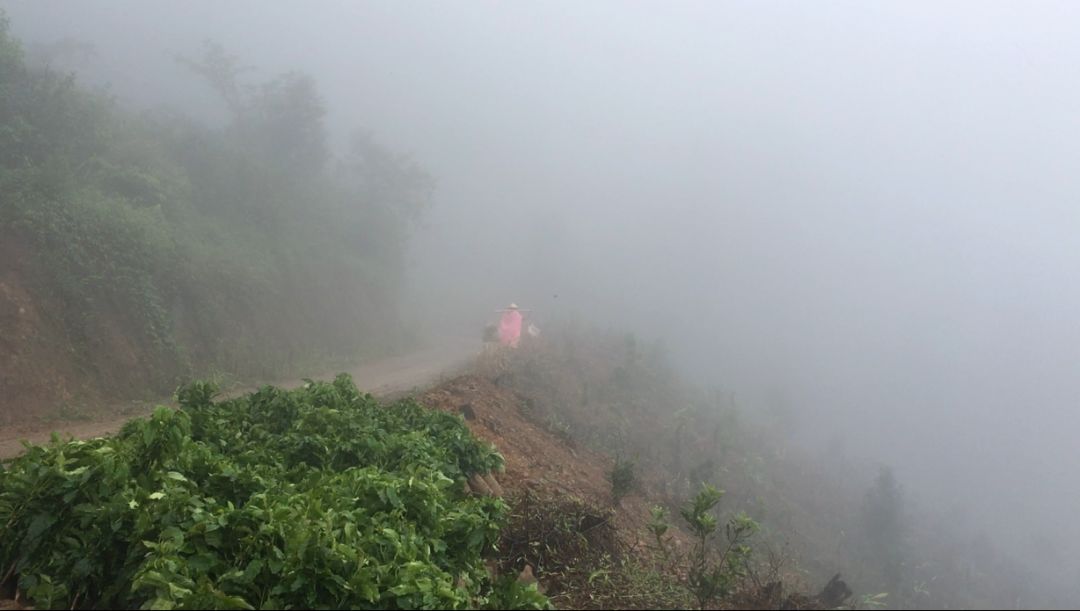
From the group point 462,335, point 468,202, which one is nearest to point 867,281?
point 468,202

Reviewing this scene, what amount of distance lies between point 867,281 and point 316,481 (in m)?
98.3

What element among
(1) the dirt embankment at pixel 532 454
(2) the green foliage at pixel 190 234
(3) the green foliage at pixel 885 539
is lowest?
(3) the green foliage at pixel 885 539

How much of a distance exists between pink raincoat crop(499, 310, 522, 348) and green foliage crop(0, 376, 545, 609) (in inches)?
547

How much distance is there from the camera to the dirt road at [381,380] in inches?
429

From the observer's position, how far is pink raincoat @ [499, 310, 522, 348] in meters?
19.8

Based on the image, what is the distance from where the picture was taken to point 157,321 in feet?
51.7

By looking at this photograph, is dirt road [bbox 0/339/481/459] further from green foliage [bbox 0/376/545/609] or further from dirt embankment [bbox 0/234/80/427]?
green foliage [bbox 0/376/545/609]

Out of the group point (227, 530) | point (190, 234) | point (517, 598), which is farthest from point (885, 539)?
point (190, 234)

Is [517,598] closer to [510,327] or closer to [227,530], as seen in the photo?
[227,530]

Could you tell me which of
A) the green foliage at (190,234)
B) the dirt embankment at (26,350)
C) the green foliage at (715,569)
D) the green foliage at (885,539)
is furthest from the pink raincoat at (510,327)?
the green foliage at (715,569)

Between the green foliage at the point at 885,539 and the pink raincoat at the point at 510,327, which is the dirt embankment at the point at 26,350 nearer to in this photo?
the pink raincoat at the point at 510,327

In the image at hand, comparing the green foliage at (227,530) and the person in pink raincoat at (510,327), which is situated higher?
the person in pink raincoat at (510,327)

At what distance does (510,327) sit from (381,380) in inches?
161

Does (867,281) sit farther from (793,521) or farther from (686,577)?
(686,577)
